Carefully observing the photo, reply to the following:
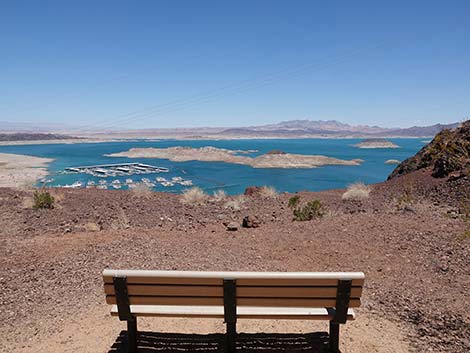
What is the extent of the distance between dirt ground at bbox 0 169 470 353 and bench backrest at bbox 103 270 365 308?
88 cm

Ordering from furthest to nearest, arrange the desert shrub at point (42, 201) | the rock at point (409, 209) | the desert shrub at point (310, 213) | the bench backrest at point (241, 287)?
the desert shrub at point (42, 201) → the desert shrub at point (310, 213) → the rock at point (409, 209) → the bench backrest at point (241, 287)

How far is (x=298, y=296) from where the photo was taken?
11.9 ft

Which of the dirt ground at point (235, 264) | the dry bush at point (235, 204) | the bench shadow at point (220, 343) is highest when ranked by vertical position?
the bench shadow at point (220, 343)

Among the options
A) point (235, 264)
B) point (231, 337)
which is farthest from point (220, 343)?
point (235, 264)

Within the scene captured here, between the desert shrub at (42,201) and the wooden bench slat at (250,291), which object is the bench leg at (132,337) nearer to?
the wooden bench slat at (250,291)

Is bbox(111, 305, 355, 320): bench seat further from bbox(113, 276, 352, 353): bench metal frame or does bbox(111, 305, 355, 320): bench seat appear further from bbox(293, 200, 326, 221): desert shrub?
bbox(293, 200, 326, 221): desert shrub

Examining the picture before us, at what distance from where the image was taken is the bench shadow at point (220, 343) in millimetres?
4066

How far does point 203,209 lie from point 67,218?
5.40 m

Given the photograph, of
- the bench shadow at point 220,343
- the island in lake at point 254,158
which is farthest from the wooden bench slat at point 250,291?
the island in lake at point 254,158

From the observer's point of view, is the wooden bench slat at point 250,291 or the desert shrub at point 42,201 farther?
the desert shrub at point 42,201

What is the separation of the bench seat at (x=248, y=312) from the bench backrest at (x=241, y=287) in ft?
0.24

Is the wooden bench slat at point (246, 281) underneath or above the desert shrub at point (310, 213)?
above

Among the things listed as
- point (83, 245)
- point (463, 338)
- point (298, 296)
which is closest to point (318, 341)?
point (298, 296)

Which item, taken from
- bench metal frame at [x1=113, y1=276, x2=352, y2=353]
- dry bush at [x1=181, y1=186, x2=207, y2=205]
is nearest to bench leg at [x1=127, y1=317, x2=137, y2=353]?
bench metal frame at [x1=113, y1=276, x2=352, y2=353]
